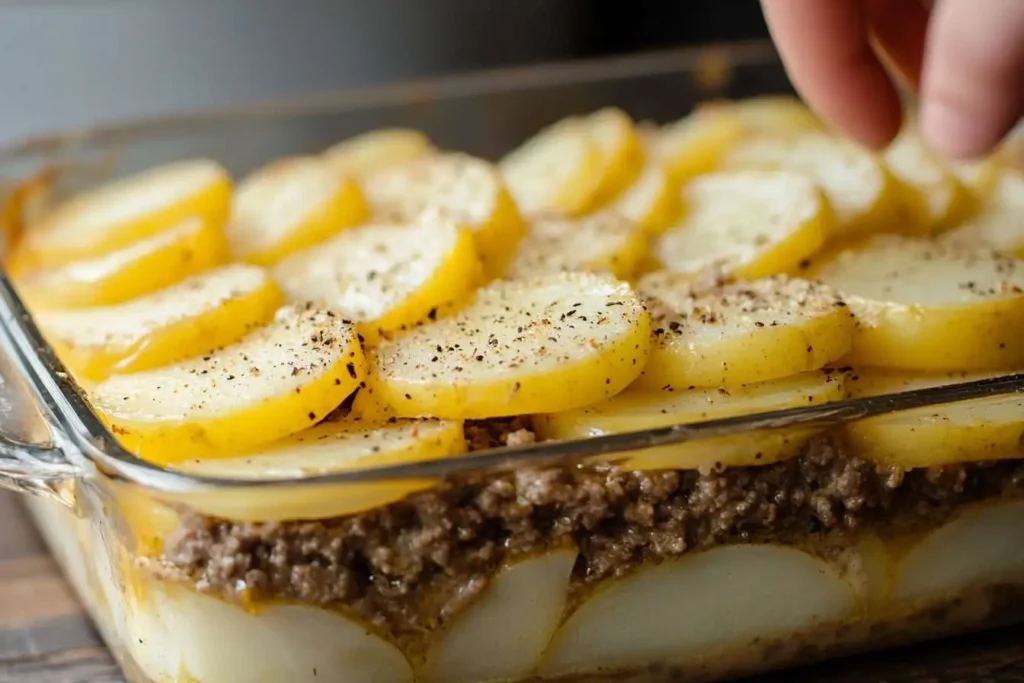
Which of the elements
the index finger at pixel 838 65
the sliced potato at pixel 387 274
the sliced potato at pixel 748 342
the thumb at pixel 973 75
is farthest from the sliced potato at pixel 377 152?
the thumb at pixel 973 75

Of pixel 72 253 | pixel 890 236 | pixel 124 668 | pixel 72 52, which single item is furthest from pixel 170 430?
pixel 72 52

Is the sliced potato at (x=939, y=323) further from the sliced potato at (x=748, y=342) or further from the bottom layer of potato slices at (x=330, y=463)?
the bottom layer of potato slices at (x=330, y=463)

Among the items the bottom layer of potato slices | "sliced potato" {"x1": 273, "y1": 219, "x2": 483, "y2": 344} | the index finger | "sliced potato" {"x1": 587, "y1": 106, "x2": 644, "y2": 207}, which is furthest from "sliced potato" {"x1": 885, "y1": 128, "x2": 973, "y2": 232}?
the bottom layer of potato slices

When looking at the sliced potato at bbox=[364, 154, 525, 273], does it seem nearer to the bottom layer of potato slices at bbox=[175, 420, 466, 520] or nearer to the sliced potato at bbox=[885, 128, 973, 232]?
the bottom layer of potato slices at bbox=[175, 420, 466, 520]

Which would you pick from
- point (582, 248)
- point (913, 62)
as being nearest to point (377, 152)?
point (582, 248)

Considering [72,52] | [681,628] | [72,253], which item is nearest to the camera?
[681,628]

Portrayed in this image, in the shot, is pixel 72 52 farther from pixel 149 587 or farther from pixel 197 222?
pixel 149 587

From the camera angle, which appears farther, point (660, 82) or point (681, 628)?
point (660, 82)

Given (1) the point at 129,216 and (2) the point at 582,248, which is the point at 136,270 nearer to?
(1) the point at 129,216
